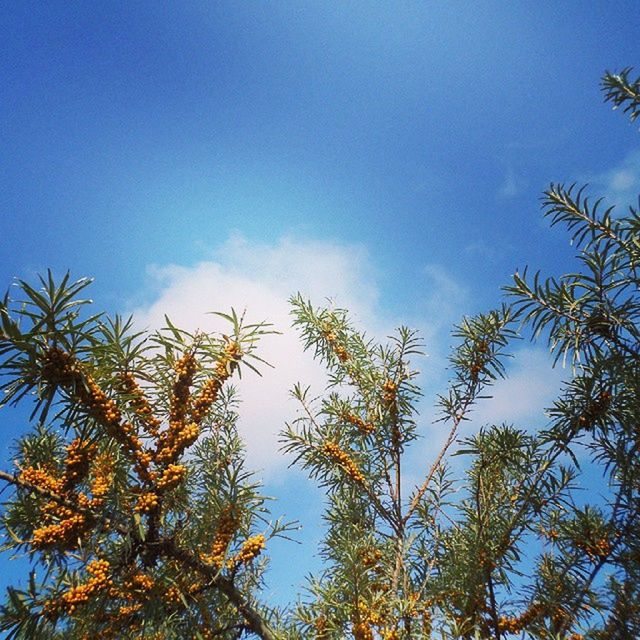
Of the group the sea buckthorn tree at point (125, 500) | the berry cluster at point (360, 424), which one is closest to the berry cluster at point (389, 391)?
the berry cluster at point (360, 424)

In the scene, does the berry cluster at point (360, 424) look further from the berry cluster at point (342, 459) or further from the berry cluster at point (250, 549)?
the berry cluster at point (250, 549)

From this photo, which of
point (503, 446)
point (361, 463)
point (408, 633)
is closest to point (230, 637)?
point (408, 633)

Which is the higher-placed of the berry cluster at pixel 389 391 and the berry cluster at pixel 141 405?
the berry cluster at pixel 389 391

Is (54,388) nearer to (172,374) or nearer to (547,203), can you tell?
(172,374)

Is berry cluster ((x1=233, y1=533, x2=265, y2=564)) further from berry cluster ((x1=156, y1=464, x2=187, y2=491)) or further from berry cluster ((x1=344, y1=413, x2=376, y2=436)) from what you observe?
berry cluster ((x1=344, y1=413, x2=376, y2=436))

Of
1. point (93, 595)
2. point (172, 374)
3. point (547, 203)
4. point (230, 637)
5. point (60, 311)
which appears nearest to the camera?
point (60, 311)

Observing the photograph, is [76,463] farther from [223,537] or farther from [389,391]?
[389,391]

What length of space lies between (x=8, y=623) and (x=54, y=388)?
837 mm

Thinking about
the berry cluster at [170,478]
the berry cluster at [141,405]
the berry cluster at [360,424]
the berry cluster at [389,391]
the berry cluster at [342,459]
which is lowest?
the berry cluster at [170,478]

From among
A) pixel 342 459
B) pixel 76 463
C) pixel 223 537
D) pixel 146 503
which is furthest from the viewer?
pixel 342 459

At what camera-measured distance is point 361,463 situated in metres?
2.63

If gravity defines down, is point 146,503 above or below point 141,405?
below

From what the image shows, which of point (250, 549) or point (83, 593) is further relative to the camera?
point (250, 549)

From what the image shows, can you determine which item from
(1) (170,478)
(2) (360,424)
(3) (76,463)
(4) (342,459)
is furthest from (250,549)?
(2) (360,424)
